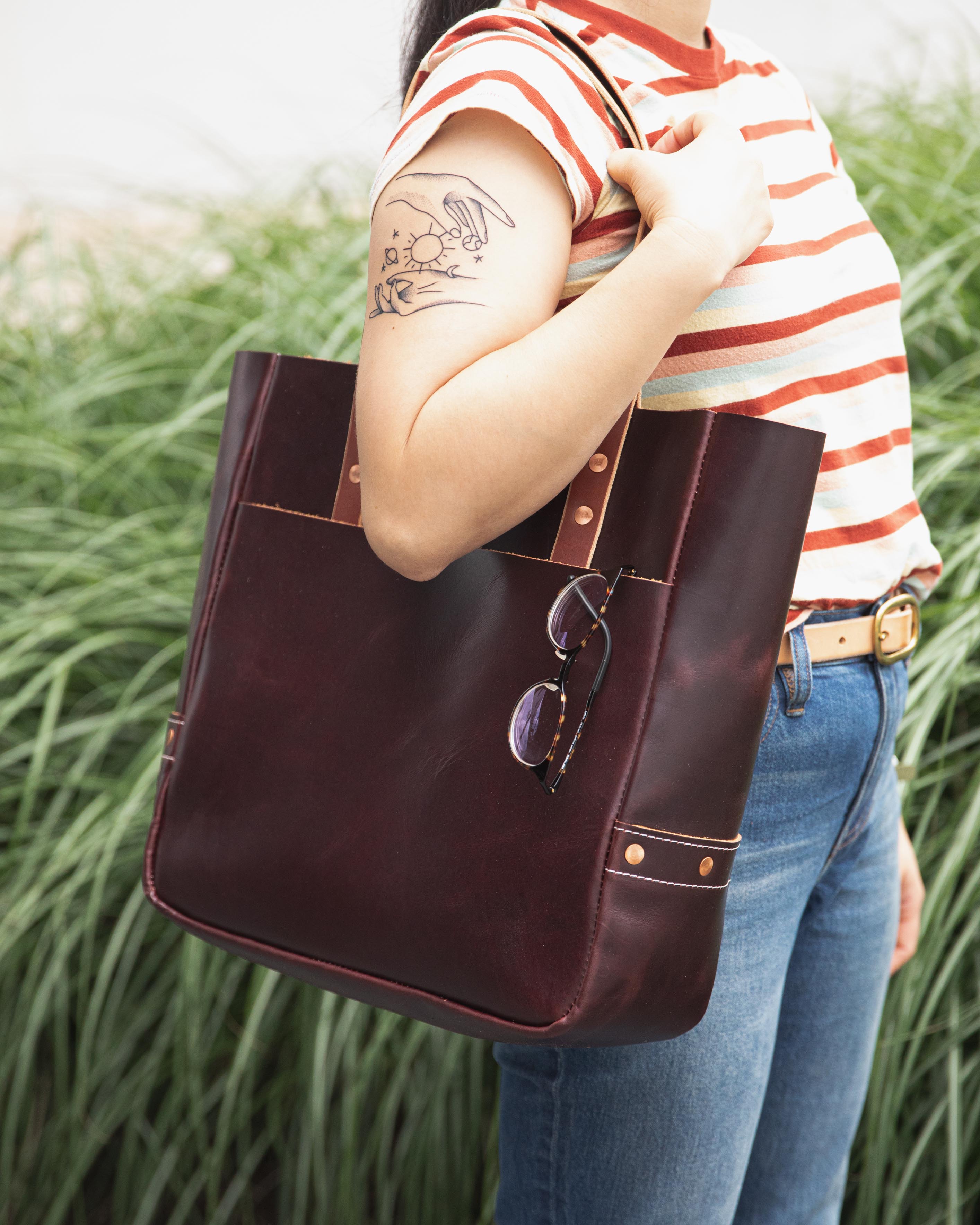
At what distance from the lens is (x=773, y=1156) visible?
0.81 m

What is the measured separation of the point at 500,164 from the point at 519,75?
0.16ft

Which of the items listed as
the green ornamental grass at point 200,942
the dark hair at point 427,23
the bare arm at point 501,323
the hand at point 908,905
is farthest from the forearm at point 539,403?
the green ornamental grass at point 200,942

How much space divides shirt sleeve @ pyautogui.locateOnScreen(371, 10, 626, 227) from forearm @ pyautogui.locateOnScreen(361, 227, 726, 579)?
60 mm

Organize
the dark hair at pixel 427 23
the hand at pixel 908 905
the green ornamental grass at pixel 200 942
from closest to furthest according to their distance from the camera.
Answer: the dark hair at pixel 427 23 → the hand at pixel 908 905 → the green ornamental grass at pixel 200 942

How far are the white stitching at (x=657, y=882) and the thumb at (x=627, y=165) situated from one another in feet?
1.21

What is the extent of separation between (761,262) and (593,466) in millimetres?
169

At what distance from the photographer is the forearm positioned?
1.64 feet

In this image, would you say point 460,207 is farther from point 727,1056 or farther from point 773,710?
point 727,1056

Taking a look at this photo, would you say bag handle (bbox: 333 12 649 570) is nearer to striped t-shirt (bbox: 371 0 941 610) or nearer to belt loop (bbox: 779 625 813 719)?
striped t-shirt (bbox: 371 0 941 610)

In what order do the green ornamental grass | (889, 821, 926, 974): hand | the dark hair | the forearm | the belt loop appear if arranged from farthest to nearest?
the green ornamental grass
(889, 821, 926, 974): hand
the dark hair
the belt loop
the forearm

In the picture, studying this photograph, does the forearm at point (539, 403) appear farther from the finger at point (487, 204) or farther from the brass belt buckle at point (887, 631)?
the brass belt buckle at point (887, 631)

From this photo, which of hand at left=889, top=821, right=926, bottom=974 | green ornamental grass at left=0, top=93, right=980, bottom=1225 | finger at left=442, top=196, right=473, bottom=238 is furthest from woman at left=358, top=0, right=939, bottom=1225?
green ornamental grass at left=0, top=93, right=980, bottom=1225

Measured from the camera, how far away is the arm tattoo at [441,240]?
1.70 feet

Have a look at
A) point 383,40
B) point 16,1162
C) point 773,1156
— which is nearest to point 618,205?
point 773,1156
